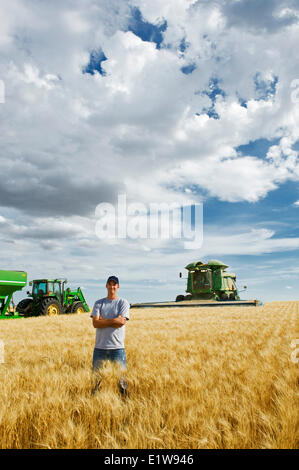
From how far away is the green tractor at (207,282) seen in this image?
37281 millimetres

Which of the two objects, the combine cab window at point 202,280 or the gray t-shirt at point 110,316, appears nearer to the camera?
the gray t-shirt at point 110,316

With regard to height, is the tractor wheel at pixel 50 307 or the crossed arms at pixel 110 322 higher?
the crossed arms at pixel 110 322

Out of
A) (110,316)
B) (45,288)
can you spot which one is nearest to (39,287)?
(45,288)

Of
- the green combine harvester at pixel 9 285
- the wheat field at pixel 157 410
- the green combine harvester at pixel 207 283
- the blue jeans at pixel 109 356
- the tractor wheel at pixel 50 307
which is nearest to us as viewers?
the wheat field at pixel 157 410

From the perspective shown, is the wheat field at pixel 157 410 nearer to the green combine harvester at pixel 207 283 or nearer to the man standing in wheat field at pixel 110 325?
the man standing in wheat field at pixel 110 325

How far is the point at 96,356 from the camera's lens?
14.2ft

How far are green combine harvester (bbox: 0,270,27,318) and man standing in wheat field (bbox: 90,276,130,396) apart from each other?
629 inches

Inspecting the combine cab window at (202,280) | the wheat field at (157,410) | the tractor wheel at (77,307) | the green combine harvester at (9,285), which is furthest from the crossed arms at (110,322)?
the combine cab window at (202,280)

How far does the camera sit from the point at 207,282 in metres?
37.5

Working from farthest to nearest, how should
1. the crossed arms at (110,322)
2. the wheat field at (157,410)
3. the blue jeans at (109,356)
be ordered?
1. the blue jeans at (109,356)
2. the crossed arms at (110,322)
3. the wheat field at (157,410)

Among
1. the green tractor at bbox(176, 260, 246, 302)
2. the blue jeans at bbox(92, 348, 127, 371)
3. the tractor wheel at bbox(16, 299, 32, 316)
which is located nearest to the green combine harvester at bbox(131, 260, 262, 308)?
the green tractor at bbox(176, 260, 246, 302)

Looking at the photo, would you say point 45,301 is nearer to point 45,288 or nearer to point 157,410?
point 45,288

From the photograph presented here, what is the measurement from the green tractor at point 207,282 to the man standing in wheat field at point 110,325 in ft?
110

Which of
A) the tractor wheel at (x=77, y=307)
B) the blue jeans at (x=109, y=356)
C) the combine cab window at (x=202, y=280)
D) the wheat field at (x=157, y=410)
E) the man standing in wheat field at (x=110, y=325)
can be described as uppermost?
the combine cab window at (x=202, y=280)
